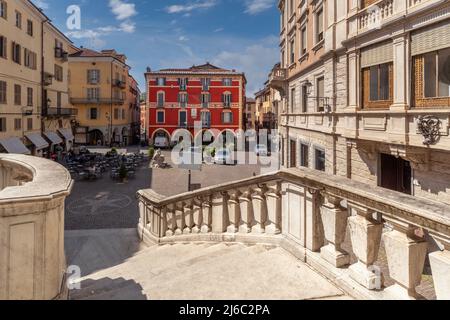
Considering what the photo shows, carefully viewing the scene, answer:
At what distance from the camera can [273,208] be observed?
427 centimetres

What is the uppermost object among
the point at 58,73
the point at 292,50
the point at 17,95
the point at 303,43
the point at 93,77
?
the point at 93,77

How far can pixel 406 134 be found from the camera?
8.91 m

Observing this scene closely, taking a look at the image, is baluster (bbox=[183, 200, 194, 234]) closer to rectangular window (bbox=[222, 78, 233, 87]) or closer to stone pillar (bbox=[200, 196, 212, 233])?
stone pillar (bbox=[200, 196, 212, 233])

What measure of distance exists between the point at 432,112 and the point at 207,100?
43.6m

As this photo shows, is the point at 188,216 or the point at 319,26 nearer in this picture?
the point at 188,216

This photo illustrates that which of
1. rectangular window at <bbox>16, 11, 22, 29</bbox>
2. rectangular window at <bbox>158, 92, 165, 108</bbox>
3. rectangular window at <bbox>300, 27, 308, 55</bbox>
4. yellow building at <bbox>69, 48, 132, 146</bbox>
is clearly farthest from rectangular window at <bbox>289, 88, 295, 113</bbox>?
rectangular window at <bbox>158, 92, 165, 108</bbox>

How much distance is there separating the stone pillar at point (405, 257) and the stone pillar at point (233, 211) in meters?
2.83

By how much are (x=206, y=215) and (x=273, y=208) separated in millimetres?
2016

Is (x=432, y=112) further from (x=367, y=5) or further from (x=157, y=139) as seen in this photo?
(x=157, y=139)

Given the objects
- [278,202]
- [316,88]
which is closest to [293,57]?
[316,88]

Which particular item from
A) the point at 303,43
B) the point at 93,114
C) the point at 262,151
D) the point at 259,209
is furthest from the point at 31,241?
the point at 93,114

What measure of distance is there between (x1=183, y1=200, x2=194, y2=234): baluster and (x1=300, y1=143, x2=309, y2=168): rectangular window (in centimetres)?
1169

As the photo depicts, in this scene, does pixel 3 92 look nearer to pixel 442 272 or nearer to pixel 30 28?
pixel 30 28

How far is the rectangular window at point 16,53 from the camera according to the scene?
2260 centimetres
